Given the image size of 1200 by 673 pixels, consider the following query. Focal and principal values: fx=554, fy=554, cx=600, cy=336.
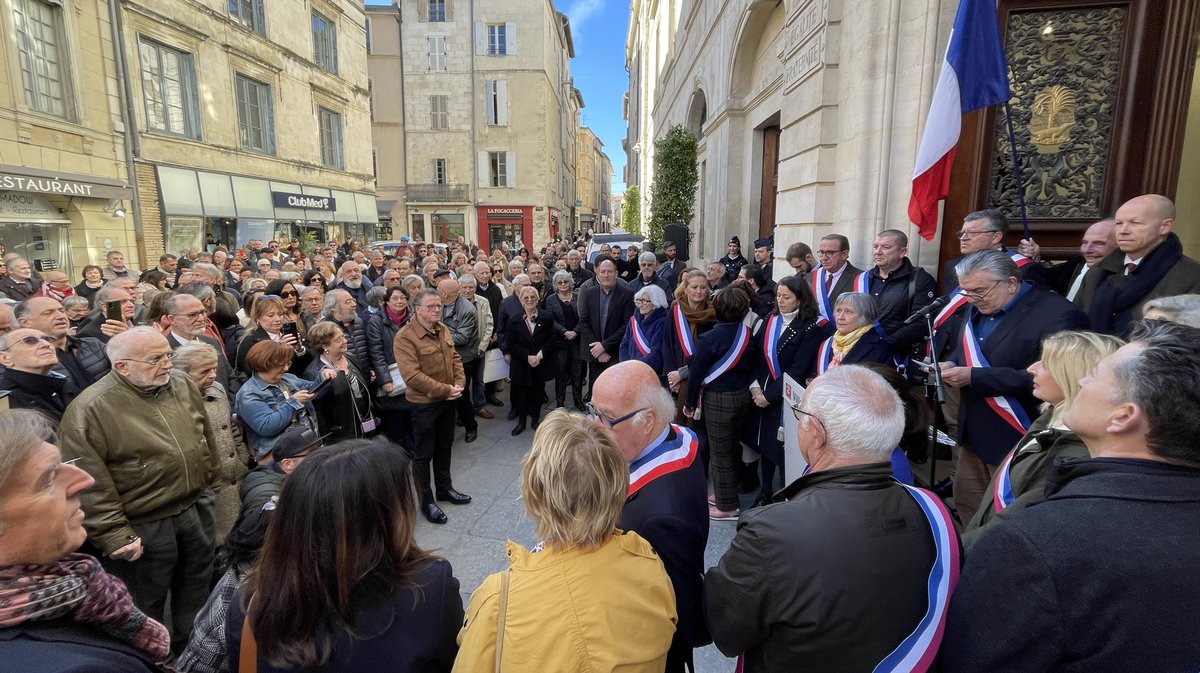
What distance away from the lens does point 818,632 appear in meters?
1.48

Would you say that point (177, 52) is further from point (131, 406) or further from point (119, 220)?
point (131, 406)

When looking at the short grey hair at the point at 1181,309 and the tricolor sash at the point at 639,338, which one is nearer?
the short grey hair at the point at 1181,309

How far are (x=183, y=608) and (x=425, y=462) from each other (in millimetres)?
1821

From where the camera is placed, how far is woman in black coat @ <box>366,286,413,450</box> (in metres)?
5.11

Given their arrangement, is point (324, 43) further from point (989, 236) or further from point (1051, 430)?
point (1051, 430)

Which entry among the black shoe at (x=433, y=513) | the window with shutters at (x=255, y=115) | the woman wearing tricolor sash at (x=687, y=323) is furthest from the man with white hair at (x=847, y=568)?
the window with shutters at (x=255, y=115)

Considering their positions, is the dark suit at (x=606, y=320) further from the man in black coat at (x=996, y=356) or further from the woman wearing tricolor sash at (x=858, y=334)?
the man in black coat at (x=996, y=356)

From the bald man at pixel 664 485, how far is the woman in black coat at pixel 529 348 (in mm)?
4129

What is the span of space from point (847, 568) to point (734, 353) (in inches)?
113

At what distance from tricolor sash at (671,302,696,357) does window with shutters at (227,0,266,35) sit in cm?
2029

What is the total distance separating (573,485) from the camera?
59.7 inches

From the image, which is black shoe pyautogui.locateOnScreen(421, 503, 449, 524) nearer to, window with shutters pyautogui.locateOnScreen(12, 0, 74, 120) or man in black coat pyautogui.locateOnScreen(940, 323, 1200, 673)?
man in black coat pyautogui.locateOnScreen(940, 323, 1200, 673)

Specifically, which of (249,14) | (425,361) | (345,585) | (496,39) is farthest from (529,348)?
(496,39)

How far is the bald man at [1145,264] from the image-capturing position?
3117 millimetres
